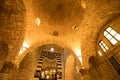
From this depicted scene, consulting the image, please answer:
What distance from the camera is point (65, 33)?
1071 cm

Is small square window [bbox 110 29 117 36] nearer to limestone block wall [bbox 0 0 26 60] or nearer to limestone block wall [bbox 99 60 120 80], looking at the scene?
limestone block wall [bbox 99 60 120 80]

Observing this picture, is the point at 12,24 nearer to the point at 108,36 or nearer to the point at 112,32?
the point at 108,36

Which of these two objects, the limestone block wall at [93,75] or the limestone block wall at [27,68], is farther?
the limestone block wall at [27,68]

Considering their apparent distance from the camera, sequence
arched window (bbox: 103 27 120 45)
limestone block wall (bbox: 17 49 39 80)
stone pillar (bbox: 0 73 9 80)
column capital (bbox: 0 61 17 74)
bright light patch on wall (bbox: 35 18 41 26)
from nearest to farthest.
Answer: stone pillar (bbox: 0 73 9 80) < column capital (bbox: 0 61 17 74) < arched window (bbox: 103 27 120 45) < bright light patch on wall (bbox: 35 18 41 26) < limestone block wall (bbox: 17 49 39 80)

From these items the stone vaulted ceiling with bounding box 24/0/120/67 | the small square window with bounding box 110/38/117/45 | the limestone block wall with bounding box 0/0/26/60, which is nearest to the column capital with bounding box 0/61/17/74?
the limestone block wall with bounding box 0/0/26/60

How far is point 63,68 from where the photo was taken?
1373cm

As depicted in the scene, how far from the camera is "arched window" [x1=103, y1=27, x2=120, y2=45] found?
23.3 feet

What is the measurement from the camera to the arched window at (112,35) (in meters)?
7.10

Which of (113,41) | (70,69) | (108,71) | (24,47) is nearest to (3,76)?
(24,47)

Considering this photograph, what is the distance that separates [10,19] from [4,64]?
3.50 m

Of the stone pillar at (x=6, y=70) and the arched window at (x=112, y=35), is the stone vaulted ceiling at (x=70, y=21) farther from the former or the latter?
the stone pillar at (x=6, y=70)

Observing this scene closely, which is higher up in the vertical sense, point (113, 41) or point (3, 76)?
point (113, 41)

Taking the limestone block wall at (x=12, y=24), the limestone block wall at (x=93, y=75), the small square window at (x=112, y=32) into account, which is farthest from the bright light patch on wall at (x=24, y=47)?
the small square window at (x=112, y=32)

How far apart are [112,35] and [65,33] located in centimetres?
461
